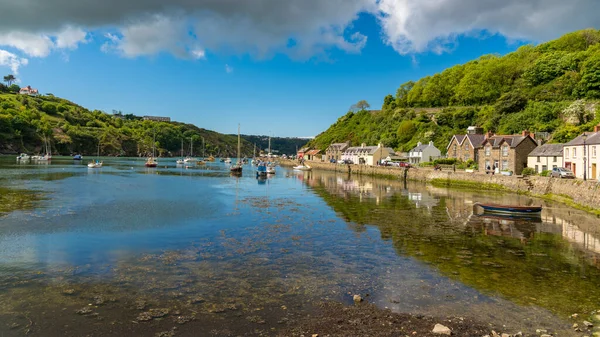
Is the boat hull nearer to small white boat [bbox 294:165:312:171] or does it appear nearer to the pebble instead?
the pebble

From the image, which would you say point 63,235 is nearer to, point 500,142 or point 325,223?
point 325,223

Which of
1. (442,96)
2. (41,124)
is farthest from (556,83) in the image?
(41,124)

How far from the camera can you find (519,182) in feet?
139

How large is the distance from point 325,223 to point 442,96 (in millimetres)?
100844

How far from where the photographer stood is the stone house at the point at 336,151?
12097 cm

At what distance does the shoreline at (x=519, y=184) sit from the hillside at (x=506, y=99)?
15360 millimetres

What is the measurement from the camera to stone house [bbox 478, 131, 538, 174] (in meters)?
50.6

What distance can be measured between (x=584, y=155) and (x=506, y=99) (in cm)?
4669

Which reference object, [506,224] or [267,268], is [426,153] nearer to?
[506,224]

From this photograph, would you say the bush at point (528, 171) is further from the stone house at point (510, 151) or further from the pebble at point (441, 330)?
the pebble at point (441, 330)

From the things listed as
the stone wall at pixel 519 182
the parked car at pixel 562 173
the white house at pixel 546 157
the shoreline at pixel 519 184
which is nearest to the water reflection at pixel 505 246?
the shoreline at pixel 519 184

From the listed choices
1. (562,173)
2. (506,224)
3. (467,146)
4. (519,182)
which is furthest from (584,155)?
(467,146)

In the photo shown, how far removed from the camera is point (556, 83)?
77750 mm

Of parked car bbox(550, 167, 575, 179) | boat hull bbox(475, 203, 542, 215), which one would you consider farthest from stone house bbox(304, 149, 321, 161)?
boat hull bbox(475, 203, 542, 215)
